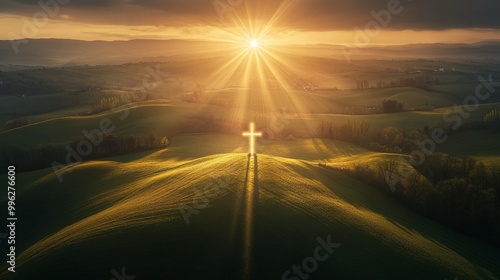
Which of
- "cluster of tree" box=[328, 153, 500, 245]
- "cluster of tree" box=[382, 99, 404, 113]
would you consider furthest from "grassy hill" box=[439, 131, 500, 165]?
"cluster of tree" box=[382, 99, 404, 113]

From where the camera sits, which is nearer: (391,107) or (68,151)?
(68,151)

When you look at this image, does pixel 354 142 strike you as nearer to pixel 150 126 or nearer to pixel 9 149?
pixel 150 126

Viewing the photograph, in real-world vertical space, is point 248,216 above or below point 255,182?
below

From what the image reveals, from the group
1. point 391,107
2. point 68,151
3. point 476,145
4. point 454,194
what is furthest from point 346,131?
point 68,151

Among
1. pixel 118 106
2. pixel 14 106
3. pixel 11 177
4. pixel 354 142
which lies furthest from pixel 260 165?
pixel 14 106

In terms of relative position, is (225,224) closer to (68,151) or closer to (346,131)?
(68,151)

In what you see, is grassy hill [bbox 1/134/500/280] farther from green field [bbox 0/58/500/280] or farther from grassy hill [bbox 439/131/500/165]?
grassy hill [bbox 439/131/500/165]
